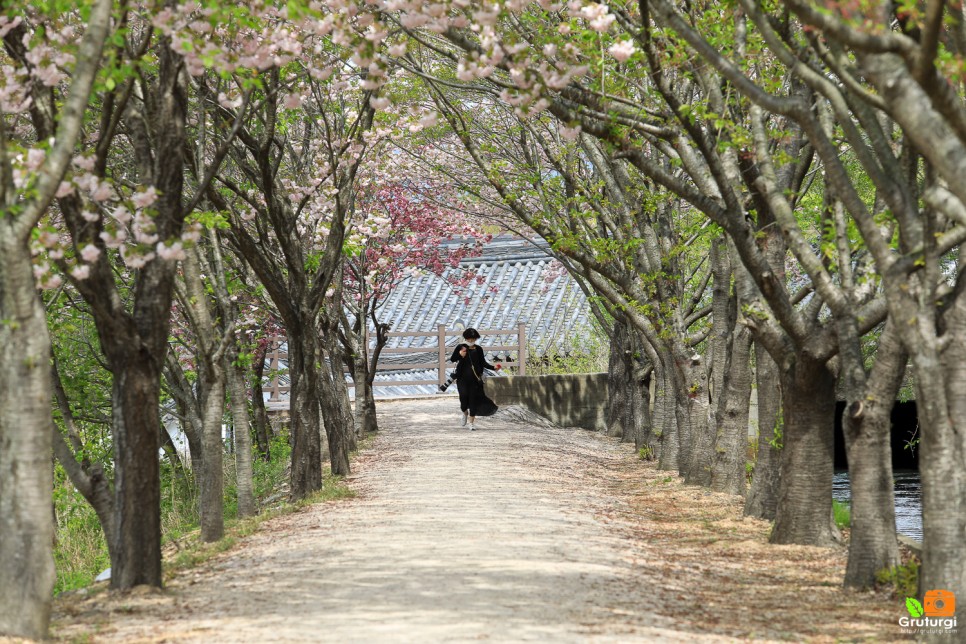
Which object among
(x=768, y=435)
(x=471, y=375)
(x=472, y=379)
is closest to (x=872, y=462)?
(x=768, y=435)

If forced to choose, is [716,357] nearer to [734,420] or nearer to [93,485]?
[734,420]

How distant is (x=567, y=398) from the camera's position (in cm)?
2662

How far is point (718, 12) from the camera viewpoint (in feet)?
31.7

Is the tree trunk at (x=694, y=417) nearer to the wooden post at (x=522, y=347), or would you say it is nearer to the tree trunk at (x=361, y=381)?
the tree trunk at (x=361, y=381)

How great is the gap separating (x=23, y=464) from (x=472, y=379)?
15.9 meters

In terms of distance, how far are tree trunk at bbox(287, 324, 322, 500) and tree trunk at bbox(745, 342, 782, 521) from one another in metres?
5.22

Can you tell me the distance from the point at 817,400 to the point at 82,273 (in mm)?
5710

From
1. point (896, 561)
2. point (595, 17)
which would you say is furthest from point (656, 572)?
point (595, 17)

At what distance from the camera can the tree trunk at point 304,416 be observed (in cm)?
1360

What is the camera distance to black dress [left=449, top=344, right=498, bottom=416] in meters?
21.6

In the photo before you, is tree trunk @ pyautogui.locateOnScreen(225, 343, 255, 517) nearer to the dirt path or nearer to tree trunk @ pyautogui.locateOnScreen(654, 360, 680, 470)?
the dirt path

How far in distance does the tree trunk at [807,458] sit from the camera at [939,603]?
314 centimetres

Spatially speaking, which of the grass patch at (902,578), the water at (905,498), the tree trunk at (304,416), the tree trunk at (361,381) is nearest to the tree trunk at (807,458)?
the grass patch at (902,578)

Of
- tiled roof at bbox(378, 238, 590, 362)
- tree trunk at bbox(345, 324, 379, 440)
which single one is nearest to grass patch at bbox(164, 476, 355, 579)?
tree trunk at bbox(345, 324, 379, 440)
